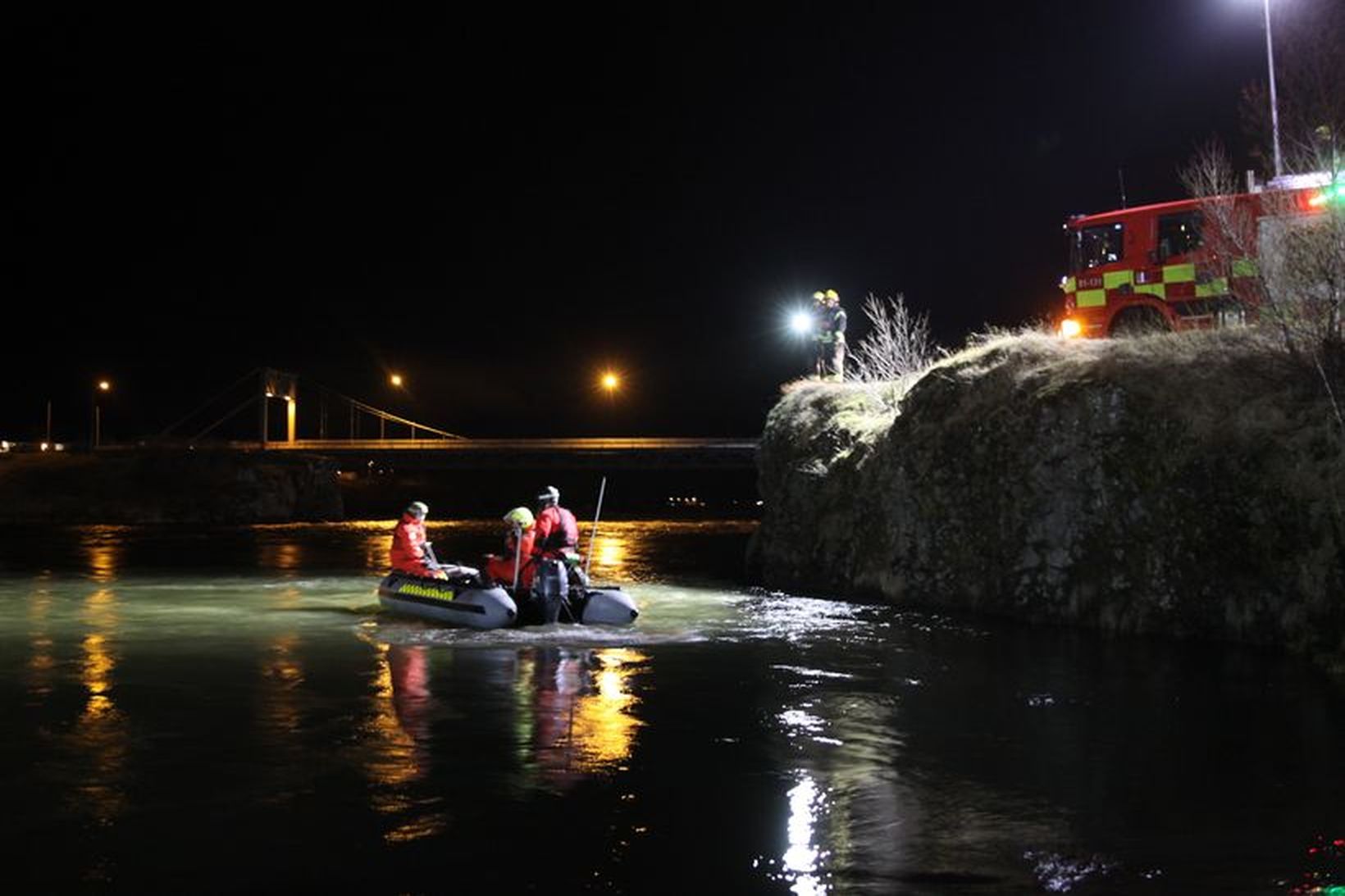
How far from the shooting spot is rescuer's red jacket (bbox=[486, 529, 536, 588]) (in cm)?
1717

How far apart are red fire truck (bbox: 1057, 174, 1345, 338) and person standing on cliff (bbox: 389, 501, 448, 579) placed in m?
10.8

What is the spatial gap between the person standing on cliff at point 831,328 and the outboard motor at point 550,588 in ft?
37.0

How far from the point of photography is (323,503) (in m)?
59.8

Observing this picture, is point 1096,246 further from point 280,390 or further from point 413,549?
point 280,390

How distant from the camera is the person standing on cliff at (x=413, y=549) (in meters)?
19.0

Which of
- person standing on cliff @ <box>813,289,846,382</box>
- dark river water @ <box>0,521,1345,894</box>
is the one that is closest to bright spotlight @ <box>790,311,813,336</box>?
person standing on cliff @ <box>813,289,846,382</box>

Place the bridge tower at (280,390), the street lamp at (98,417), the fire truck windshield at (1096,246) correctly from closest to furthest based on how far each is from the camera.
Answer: the fire truck windshield at (1096,246)
the street lamp at (98,417)
the bridge tower at (280,390)

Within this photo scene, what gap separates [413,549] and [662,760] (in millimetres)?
9961

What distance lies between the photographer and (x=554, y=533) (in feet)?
54.5

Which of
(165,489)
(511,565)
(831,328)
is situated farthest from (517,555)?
(165,489)

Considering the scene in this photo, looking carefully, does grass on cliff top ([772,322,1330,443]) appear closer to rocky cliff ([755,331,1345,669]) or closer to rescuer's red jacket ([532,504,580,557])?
rocky cliff ([755,331,1345,669])

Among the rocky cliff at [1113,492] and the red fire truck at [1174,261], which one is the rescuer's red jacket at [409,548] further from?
the red fire truck at [1174,261]

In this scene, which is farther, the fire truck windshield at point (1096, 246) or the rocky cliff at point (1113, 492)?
the fire truck windshield at point (1096, 246)


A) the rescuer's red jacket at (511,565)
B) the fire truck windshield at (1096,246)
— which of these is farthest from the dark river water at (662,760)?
the fire truck windshield at (1096,246)
